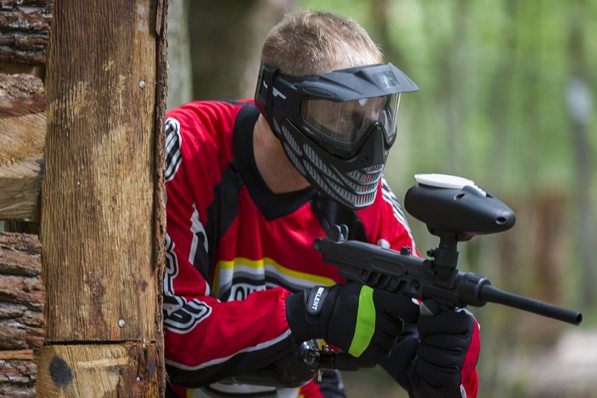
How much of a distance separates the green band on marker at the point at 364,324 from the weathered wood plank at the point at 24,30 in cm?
140

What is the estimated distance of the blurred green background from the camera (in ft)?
17.5

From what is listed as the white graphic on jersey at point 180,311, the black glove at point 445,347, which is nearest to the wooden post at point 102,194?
the white graphic on jersey at point 180,311

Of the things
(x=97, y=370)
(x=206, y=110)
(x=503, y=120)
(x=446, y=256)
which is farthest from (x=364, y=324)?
(x=503, y=120)

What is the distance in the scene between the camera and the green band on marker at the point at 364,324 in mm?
2402

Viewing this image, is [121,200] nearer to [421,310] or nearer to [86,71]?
[86,71]

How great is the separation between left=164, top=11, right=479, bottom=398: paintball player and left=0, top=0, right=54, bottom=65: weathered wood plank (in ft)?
2.82

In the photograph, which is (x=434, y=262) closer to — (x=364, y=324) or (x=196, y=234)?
(x=364, y=324)

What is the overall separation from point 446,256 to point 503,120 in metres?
8.62

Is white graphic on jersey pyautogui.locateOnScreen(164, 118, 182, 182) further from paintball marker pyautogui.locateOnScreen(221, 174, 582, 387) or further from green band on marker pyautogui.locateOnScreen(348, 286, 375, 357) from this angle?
green band on marker pyautogui.locateOnScreen(348, 286, 375, 357)

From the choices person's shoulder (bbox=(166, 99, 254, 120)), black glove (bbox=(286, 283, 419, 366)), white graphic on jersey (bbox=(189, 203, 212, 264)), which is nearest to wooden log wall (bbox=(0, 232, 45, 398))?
white graphic on jersey (bbox=(189, 203, 212, 264))

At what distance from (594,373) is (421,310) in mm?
10682

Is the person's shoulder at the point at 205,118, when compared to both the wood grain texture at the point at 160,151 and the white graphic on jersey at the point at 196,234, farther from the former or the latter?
the wood grain texture at the point at 160,151

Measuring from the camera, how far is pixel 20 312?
194 centimetres

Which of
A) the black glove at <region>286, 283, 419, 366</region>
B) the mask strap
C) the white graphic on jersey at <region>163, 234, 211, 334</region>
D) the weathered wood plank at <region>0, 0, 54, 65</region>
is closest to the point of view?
the weathered wood plank at <region>0, 0, 54, 65</region>
